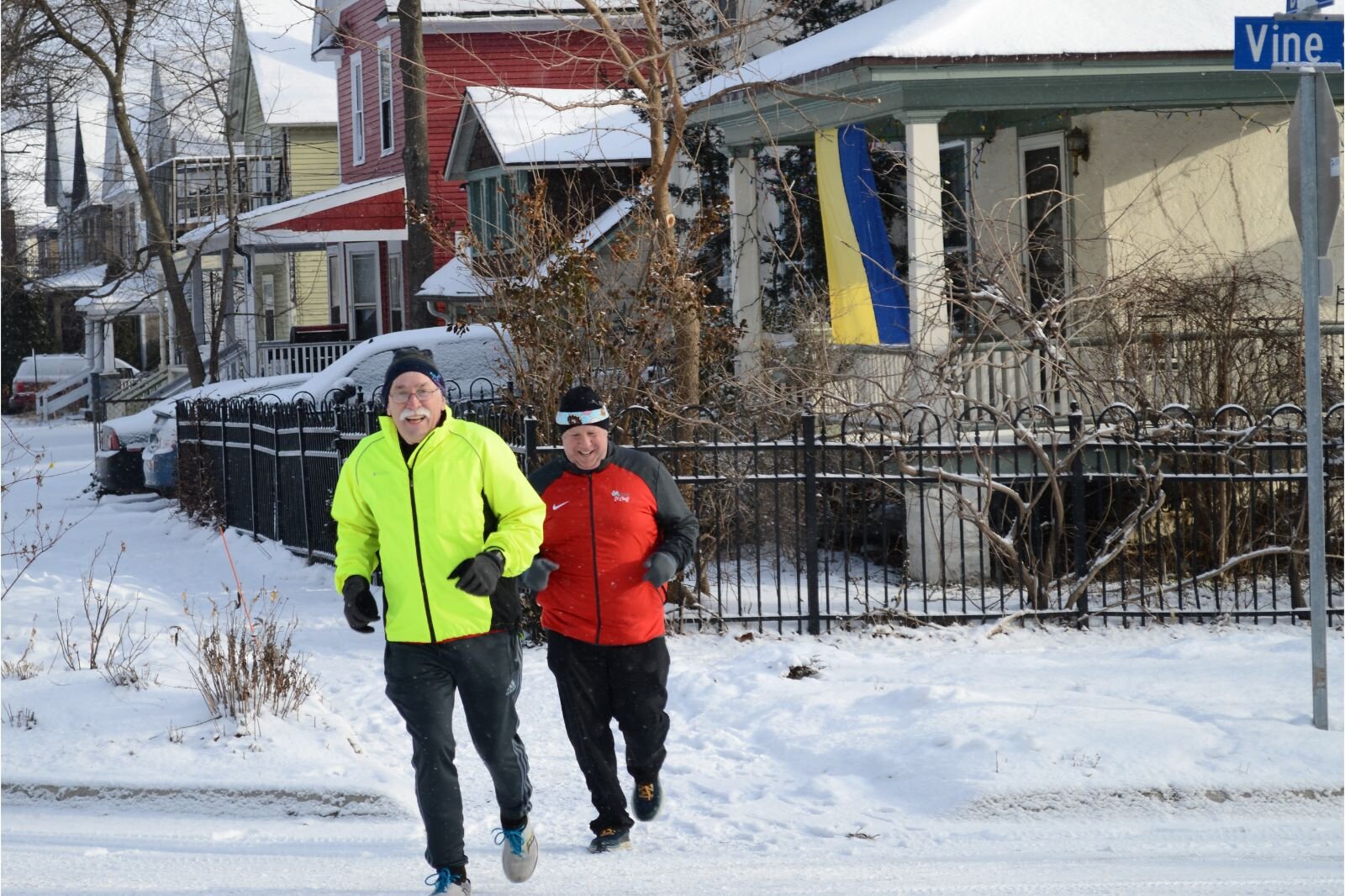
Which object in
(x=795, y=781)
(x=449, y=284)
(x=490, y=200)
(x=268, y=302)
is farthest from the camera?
(x=268, y=302)

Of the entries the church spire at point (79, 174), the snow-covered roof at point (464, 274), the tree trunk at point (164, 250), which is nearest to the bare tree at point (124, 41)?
the tree trunk at point (164, 250)

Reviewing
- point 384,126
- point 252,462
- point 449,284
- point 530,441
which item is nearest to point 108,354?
point 384,126

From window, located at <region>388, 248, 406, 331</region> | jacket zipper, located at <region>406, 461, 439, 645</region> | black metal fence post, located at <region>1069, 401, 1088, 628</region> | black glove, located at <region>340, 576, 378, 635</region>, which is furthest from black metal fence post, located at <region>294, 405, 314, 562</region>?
window, located at <region>388, 248, 406, 331</region>

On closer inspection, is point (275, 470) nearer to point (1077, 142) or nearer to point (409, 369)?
point (1077, 142)

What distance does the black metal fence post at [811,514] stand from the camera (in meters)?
9.64

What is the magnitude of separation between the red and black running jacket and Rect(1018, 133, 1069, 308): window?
354 inches

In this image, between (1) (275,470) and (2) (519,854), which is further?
(1) (275,470)

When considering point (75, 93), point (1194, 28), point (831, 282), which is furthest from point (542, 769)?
point (75, 93)

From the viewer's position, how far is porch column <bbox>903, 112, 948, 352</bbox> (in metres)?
11.7

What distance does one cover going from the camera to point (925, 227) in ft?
38.8

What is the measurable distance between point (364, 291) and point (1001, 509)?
77.1ft

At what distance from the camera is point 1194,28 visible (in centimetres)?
1245

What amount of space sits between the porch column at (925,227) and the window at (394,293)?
850 inches

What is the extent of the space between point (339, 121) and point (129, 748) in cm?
2930
